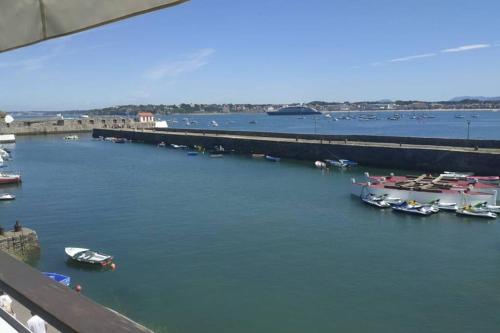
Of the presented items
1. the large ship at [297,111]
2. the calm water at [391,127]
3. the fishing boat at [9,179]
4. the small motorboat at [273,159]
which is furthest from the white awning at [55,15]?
the large ship at [297,111]

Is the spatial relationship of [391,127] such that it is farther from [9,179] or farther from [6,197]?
[6,197]

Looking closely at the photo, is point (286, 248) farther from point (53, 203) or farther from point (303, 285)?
point (53, 203)

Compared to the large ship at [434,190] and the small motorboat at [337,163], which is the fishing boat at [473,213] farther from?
the small motorboat at [337,163]

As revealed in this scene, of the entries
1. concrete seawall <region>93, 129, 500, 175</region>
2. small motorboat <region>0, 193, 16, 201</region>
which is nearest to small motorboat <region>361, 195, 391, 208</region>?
concrete seawall <region>93, 129, 500, 175</region>

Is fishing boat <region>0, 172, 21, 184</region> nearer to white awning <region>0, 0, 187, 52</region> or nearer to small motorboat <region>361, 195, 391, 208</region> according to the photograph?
small motorboat <region>361, 195, 391, 208</region>

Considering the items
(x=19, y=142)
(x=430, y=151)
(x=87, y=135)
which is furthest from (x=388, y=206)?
(x=87, y=135)
